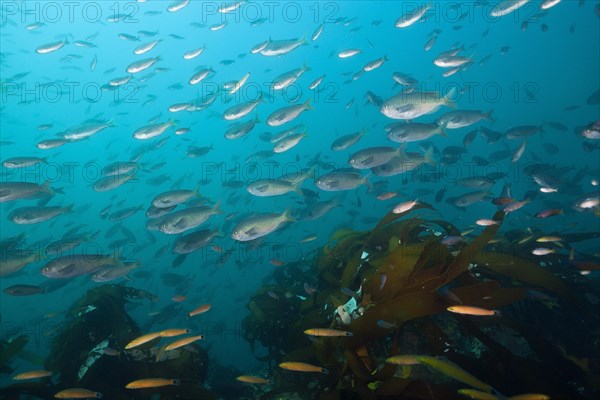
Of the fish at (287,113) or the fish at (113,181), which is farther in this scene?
the fish at (287,113)

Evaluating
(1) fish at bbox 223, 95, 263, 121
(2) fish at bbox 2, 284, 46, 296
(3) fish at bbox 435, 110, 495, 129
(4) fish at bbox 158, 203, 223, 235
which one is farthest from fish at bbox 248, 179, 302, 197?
(2) fish at bbox 2, 284, 46, 296

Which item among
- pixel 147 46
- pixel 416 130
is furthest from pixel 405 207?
pixel 147 46

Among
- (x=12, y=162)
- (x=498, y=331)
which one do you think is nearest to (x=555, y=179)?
(x=498, y=331)

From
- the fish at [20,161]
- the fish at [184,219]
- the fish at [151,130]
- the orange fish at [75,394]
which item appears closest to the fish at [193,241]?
the fish at [184,219]

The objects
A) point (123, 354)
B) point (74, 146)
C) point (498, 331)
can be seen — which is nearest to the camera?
point (498, 331)

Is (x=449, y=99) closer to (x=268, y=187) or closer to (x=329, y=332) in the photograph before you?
(x=268, y=187)

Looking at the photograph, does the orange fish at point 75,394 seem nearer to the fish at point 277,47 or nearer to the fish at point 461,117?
the fish at point 461,117

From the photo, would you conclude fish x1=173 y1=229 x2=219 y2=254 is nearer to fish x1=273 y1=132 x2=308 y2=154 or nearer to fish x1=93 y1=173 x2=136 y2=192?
fish x1=93 y1=173 x2=136 y2=192

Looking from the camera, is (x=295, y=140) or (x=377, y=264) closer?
(x=377, y=264)

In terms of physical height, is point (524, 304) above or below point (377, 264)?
below

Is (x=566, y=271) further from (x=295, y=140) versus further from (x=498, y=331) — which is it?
(x=295, y=140)

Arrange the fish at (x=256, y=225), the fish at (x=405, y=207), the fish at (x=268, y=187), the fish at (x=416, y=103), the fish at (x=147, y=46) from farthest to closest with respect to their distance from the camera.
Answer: the fish at (x=147, y=46)
the fish at (x=268, y=187)
the fish at (x=416, y=103)
the fish at (x=256, y=225)
the fish at (x=405, y=207)

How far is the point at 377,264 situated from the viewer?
434 centimetres

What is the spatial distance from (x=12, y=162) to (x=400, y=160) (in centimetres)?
1060
